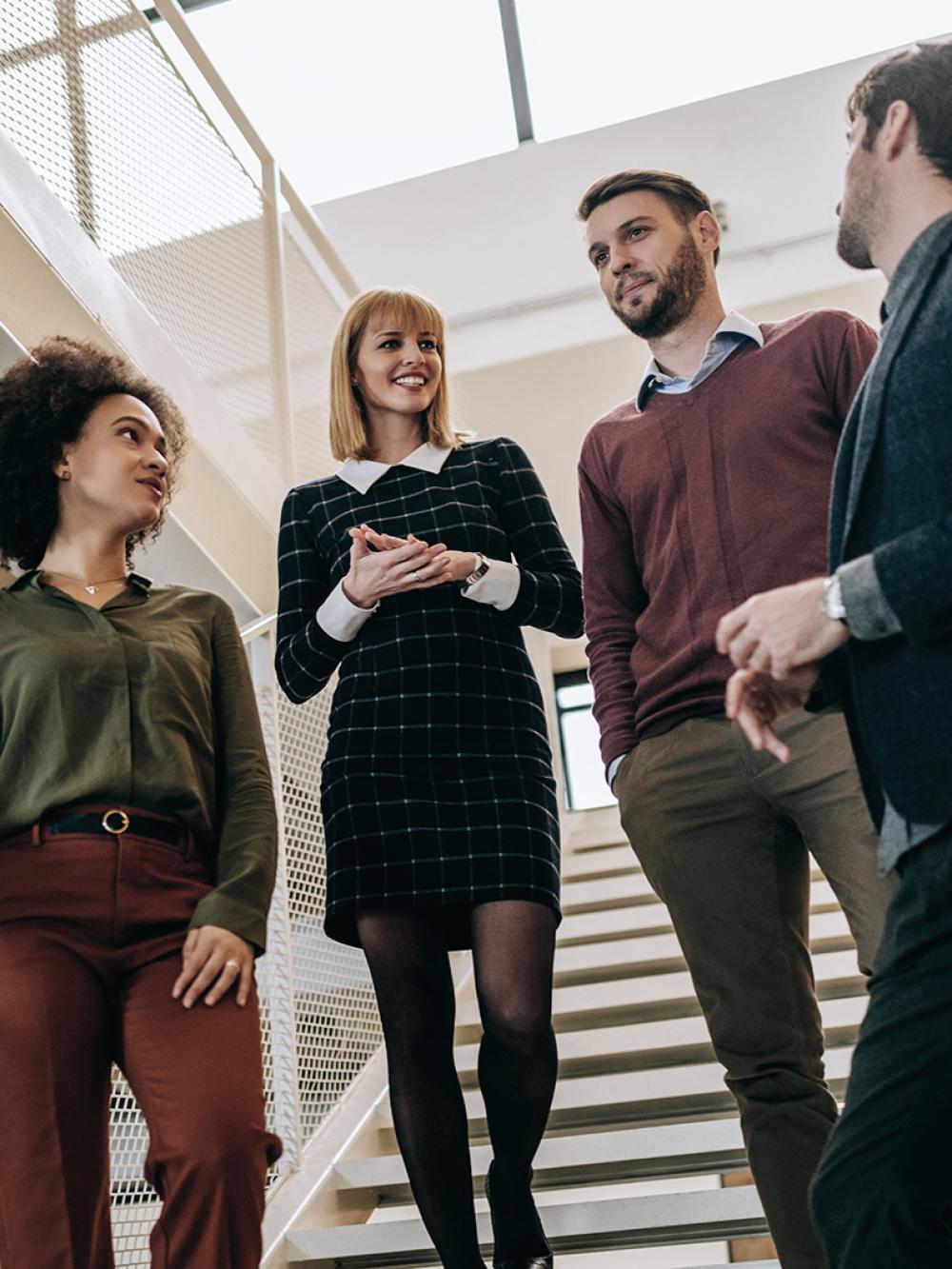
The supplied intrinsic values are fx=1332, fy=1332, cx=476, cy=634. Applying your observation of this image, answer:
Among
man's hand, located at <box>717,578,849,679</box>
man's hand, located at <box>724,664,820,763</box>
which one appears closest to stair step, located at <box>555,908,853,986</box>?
man's hand, located at <box>724,664,820,763</box>

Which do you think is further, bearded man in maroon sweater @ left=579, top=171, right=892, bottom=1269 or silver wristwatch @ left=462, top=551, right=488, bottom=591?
silver wristwatch @ left=462, top=551, right=488, bottom=591

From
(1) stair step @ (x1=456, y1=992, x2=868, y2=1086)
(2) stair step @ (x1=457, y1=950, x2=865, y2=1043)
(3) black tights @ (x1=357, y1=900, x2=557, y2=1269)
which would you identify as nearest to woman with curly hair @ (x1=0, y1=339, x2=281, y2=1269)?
(3) black tights @ (x1=357, y1=900, x2=557, y2=1269)

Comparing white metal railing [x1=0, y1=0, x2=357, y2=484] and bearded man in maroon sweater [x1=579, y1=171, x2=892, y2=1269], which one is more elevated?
white metal railing [x1=0, y1=0, x2=357, y2=484]

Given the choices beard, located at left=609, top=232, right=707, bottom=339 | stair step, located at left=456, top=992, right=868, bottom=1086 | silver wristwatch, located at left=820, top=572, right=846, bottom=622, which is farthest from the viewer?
stair step, located at left=456, top=992, right=868, bottom=1086

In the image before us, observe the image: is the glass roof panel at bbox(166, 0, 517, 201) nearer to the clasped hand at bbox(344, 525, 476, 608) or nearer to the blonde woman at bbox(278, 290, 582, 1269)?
the blonde woman at bbox(278, 290, 582, 1269)

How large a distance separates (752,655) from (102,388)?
122cm

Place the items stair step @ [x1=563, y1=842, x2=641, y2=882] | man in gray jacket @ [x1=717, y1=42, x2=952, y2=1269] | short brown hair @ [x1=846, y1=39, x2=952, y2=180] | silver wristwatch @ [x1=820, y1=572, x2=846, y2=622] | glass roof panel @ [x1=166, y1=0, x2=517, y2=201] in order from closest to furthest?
man in gray jacket @ [x1=717, y1=42, x2=952, y2=1269], silver wristwatch @ [x1=820, y1=572, x2=846, y2=622], short brown hair @ [x1=846, y1=39, x2=952, y2=180], stair step @ [x1=563, y1=842, x2=641, y2=882], glass roof panel @ [x1=166, y1=0, x2=517, y2=201]

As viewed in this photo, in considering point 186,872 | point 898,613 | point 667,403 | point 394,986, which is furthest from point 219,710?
point 898,613

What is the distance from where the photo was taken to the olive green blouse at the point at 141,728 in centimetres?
160

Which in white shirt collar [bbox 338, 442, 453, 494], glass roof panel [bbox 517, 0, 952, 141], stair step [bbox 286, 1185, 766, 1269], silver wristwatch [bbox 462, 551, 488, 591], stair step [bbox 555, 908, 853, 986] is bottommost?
stair step [bbox 286, 1185, 766, 1269]

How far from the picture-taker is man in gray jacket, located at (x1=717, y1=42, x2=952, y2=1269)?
1.06m

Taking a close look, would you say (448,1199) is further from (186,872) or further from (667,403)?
(667,403)

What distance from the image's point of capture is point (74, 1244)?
54.6 inches

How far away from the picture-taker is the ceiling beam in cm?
619
